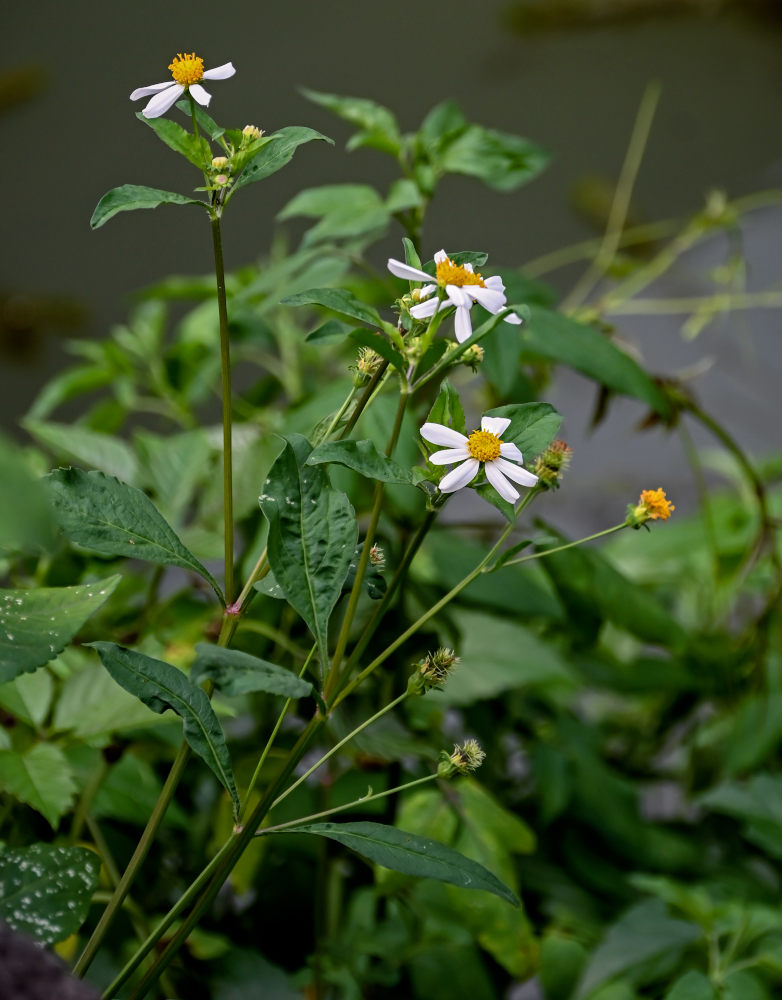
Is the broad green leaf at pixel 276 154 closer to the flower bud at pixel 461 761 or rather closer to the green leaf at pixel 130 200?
the green leaf at pixel 130 200

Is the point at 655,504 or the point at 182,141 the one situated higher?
the point at 182,141

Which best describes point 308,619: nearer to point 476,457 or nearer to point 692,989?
point 476,457

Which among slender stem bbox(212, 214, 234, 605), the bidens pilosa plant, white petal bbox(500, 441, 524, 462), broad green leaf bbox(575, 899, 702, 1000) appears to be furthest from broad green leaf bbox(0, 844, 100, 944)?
broad green leaf bbox(575, 899, 702, 1000)

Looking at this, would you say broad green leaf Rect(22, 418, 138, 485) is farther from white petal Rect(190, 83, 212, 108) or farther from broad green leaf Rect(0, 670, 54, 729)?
white petal Rect(190, 83, 212, 108)

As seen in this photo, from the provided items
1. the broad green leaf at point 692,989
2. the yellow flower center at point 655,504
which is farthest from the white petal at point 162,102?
the broad green leaf at point 692,989

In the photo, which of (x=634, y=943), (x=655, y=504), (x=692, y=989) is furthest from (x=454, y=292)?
(x=634, y=943)

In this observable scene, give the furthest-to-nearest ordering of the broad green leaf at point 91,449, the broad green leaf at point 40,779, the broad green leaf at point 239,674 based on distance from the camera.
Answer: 1. the broad green leaf at point 91,449
2. the broad green leaf at point 40,779
3. the broad green leaf at point 239,674
